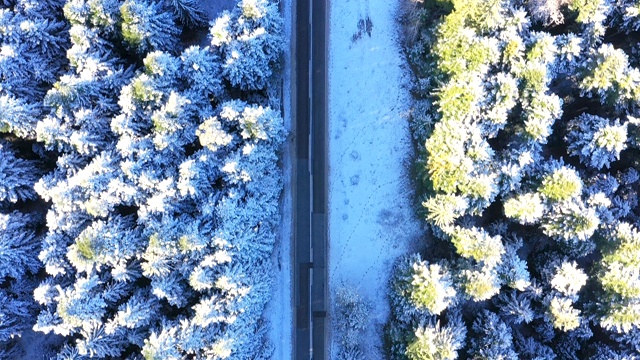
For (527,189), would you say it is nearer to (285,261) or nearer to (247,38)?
(285,261)

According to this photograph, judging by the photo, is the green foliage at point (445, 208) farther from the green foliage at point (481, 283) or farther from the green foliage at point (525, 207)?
the green foliage at point (481, 283)

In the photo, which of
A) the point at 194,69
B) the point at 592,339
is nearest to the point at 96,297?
the point at 194,69

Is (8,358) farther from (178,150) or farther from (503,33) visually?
(503,33)

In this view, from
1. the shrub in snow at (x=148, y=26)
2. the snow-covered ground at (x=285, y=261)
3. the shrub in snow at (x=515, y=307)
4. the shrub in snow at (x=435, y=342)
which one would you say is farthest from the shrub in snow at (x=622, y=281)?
the shrub in snow at (x=148, y=26)

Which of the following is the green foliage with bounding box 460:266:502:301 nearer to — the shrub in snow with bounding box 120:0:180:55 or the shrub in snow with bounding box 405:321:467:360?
the shrub in snow with bounding box 405:321:467:360

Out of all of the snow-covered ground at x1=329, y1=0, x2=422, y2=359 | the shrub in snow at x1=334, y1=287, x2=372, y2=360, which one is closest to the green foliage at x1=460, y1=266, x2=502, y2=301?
the snow-covered ground at x1=329, y1=0, x2=422, y2=359

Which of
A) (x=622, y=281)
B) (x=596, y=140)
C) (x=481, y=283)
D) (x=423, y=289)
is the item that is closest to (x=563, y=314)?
(x=622, y=281)
